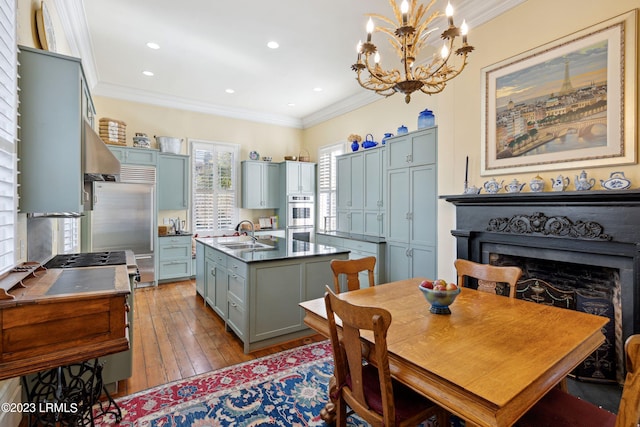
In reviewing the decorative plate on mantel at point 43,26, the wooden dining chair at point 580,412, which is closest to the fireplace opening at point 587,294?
the wooden dining chair at point 580,412

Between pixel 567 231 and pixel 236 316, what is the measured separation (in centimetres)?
306

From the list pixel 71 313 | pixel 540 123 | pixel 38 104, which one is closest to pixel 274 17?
pixel 38 104

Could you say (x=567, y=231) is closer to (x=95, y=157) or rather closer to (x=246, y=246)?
(x=246, y=246)

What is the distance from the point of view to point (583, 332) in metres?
1.49

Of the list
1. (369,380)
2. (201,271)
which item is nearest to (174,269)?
(201,271)

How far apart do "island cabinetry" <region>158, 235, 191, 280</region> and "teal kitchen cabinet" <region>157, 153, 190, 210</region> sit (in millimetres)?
605

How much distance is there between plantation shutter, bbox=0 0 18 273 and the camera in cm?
158

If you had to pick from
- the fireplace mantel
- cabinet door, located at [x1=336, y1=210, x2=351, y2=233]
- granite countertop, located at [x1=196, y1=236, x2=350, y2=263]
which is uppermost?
the fireplace mantel

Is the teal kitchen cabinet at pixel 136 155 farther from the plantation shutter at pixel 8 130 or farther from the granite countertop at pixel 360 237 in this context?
the plantation shutter at pixel 8 130

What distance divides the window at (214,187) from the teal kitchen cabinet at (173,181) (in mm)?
444

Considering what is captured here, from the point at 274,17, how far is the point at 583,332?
148 inches

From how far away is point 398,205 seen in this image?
4.46 metres

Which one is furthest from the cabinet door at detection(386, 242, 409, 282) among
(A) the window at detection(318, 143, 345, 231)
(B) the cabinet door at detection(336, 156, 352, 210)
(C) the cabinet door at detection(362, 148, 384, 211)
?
(A) the window at detection(318, 143, 345, 231)

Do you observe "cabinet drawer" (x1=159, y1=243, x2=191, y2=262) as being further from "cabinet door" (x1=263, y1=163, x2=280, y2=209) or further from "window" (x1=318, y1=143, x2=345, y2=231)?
"window" (x1=318, y1=143, x2=345, y2=231)
